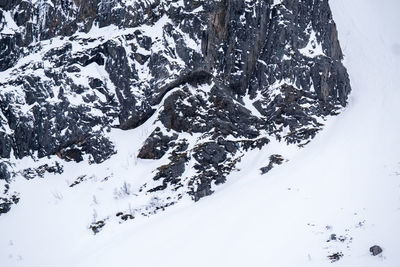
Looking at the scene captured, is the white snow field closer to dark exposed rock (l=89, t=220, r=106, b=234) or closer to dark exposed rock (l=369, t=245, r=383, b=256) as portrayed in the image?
dark exposed rock (l=369, t=245, r=383, b=256)

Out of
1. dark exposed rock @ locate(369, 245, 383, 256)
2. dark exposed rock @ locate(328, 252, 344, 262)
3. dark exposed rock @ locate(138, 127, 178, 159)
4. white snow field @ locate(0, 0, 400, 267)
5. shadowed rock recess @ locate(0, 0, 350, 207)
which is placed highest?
shadowed rock recess @ locate(0, 0, 350, 207)

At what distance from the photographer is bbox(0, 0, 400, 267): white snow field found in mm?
34062

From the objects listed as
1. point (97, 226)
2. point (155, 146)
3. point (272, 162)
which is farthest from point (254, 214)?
point (97, 226)

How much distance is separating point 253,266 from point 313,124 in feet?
72.5

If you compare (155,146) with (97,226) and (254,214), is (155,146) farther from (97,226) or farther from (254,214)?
(254,214)

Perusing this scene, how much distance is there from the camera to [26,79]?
4719 cm

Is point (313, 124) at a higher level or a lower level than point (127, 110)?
lower

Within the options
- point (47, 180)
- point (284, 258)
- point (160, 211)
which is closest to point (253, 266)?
point (284, 258)

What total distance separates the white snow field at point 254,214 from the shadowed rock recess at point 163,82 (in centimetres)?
214

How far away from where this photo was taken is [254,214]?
38656 millimetres

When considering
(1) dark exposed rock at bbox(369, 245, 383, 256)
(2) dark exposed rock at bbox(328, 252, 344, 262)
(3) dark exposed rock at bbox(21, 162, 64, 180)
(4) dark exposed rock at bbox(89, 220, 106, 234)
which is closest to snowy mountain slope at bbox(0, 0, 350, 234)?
(3) dark exposed rock at bbox(21, 162, 64, 180)

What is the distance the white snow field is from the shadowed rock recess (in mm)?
2143

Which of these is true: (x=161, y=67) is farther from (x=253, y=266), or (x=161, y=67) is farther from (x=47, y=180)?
(x=253, y=266)

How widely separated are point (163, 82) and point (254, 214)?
685 inches
